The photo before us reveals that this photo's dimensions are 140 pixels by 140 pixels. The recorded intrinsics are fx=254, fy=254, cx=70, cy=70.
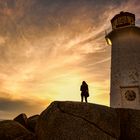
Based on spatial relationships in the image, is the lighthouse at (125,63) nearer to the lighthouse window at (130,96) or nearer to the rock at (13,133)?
the lighthouse window at (130,96)

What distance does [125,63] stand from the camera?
2778cm

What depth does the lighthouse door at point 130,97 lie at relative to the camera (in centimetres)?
2602

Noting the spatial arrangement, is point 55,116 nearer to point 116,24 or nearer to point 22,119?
point 22,119

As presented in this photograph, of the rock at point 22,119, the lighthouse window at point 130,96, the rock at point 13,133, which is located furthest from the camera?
the lighthouse window at point 130,96

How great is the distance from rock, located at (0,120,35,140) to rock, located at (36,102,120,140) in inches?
55.5

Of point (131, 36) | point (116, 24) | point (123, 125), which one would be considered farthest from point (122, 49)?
point (123, 125)

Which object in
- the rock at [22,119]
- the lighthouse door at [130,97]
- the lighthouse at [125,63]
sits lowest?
the rock at [22,119]

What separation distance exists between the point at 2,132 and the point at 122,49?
67.0 feet

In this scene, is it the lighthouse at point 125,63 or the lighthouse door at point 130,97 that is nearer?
the lighthouse door at point 130,97

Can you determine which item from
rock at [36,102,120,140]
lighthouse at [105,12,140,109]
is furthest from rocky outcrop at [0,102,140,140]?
lighthouse at [105,12,140,109]

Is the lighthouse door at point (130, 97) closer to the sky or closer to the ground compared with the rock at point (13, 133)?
closer to the sky

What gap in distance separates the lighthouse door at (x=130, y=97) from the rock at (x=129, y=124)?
16.8m

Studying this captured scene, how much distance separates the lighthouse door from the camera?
26016mm

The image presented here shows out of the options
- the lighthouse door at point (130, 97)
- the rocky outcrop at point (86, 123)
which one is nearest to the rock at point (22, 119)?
the rocky outcrop at point (86, 123)
